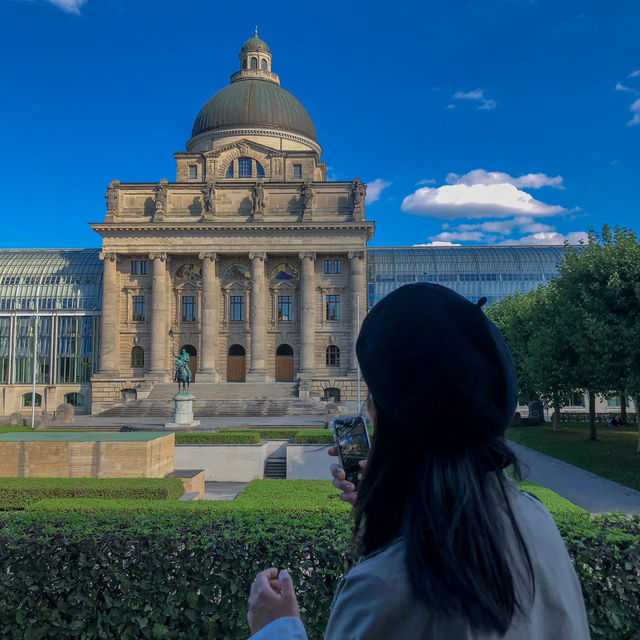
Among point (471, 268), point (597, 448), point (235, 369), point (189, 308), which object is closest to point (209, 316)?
point (189, 308)

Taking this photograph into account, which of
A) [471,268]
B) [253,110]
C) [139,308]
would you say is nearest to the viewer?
[139,308]

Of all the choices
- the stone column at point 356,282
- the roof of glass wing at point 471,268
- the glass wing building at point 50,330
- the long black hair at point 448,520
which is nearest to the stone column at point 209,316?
the glass wing building at point 50,330

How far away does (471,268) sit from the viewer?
2472 inches

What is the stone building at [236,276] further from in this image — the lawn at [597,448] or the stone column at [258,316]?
the lawn at [597,448]

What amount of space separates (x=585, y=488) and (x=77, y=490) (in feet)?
57.2

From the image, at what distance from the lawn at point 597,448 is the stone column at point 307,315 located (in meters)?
20.5

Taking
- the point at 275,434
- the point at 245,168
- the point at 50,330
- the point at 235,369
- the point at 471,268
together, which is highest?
the point at 245,168

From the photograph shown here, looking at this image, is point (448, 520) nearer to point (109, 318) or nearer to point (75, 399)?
point (109, 318)

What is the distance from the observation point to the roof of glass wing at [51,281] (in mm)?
61250

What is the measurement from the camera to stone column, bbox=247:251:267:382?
5428cm

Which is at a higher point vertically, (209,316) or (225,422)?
(209,316)

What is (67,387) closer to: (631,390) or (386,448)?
(631,390)

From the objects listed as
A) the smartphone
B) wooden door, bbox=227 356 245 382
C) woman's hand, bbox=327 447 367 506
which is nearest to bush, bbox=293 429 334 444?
the smartphone

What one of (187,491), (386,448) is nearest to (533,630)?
(386,448)
